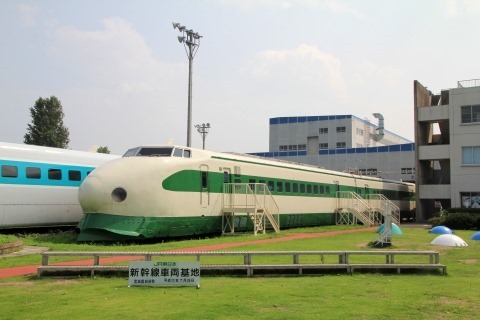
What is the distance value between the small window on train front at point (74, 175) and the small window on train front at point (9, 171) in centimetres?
313

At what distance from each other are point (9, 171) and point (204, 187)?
822 centimetres

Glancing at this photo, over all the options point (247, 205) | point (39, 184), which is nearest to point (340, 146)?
point (247, 205)

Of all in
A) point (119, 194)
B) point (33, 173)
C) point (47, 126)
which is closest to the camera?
point (119, 194)

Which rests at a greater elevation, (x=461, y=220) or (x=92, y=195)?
(x=92, y=195)

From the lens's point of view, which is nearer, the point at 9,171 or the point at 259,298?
the point at 259,298

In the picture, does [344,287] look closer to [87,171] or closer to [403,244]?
[403,244]

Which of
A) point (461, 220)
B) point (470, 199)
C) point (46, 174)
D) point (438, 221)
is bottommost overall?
point (438, 221)

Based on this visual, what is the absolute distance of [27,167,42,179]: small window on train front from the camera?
21.9m

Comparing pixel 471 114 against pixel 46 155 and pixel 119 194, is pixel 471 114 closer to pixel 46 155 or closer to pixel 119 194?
pixel 119 194

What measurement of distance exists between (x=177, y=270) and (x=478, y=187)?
1417 inches

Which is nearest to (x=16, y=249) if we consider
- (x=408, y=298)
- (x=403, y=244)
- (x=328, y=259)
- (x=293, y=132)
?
(x=328, y=259)

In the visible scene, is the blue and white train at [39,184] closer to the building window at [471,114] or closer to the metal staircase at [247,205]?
the metal staircase at [247,205]

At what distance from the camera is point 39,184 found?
22.4m

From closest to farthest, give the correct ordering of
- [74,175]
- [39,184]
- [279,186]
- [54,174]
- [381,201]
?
[39,184]
[54,174]
[74,175]
[279,186]
[381,201]
